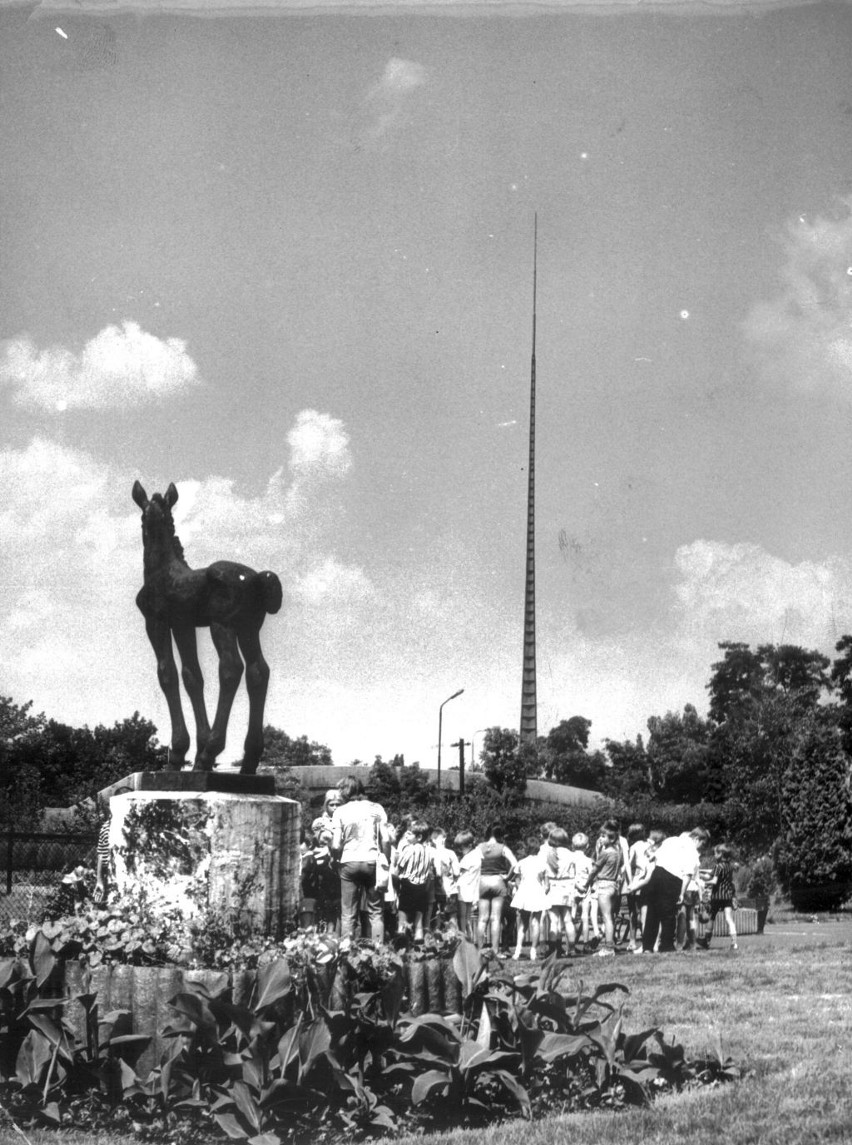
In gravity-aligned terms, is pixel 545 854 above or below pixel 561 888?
above

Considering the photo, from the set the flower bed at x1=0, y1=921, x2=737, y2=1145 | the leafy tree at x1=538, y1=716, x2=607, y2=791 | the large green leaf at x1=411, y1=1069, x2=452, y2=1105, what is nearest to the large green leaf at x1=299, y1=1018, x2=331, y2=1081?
the flower bed at x1=0, y1=921, x2=737, y2=1145

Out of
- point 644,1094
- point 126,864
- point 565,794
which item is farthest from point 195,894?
point 565,794

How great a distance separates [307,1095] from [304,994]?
546 mm

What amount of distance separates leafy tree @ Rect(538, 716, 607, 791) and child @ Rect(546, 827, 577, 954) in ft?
295

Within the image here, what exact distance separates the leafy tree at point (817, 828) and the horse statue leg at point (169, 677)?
22.0m

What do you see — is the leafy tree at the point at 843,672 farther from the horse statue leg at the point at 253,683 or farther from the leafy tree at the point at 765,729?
the horse statue leg at the point at 253,683

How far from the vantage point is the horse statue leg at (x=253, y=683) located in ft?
28.4

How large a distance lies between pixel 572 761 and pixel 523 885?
93311mm

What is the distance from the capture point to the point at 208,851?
25.6 ft

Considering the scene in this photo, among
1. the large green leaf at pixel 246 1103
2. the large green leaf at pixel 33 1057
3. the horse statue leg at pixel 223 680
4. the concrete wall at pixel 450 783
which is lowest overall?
the large green leaf at pixel 246 1103

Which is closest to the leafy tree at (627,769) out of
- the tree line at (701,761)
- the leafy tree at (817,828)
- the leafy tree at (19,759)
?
the tree line at (701,761)

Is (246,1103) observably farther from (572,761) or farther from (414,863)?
(572,761)

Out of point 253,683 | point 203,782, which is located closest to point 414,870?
point 253,683

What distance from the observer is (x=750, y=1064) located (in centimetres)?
741
